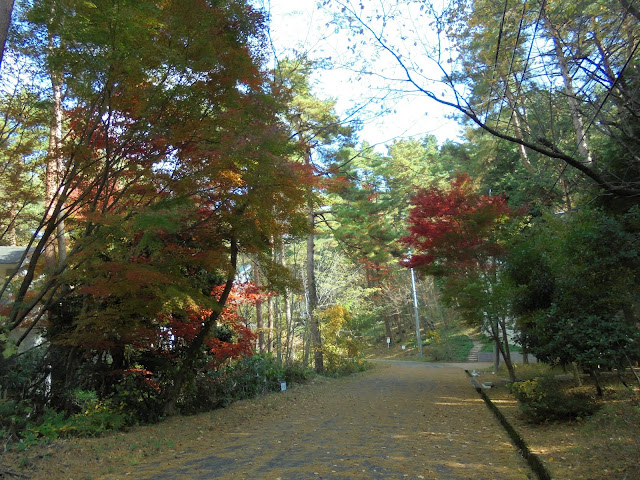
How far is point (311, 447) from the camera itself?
613 cm

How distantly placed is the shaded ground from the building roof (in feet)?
25.5

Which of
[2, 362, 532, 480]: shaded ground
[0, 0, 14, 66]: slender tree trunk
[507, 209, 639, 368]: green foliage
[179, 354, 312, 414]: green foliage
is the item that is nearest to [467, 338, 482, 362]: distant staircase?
[179, 354, 312, 414]: green foliage

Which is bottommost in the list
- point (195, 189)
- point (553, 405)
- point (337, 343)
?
point (553, 405)

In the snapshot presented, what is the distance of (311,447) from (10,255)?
1210 cm

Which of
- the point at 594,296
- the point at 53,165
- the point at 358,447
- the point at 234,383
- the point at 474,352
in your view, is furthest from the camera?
the point at 474,352

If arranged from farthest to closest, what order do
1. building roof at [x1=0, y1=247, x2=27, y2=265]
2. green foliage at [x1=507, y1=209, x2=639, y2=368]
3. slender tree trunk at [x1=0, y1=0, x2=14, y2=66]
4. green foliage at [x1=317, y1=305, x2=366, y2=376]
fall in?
green foliage at [x1=317, y1=305, x2=366, y2=376], building roof at [x1=0, y1=247, x2=27, y2=265], green foliage at [x1=507, y1=209, x2=639, y2=368], slender tree trunk at [x1=0, y1=0, x2=14, y2=66]

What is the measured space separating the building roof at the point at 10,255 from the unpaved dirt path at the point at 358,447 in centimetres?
916

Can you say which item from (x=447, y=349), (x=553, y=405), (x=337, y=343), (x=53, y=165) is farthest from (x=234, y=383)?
(x=447, y=349)

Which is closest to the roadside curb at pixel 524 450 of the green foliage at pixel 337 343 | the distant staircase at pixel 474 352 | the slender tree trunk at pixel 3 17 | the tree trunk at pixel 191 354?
the tree trunk at pixel 191 354

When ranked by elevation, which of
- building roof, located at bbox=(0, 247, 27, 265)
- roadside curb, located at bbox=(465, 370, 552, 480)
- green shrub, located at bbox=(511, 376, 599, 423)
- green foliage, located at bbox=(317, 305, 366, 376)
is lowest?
roadside curb, located at bbox=(465, 370, 552, 480)

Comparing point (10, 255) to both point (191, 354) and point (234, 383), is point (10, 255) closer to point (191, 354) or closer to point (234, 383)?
point (191, 354)

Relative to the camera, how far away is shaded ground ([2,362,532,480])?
491cm

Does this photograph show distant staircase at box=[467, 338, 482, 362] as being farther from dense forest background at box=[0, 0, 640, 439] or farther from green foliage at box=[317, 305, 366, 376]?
Answer: dense forest background at box=[0, 0, 640, 439]

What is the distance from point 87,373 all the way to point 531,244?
9824mm
